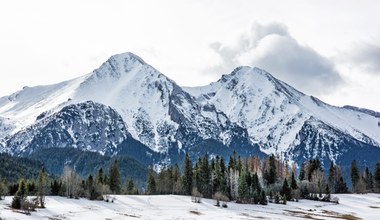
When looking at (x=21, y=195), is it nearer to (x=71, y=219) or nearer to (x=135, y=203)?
(x=71, y=219)

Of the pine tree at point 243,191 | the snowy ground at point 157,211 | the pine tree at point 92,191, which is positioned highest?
the pine tree at point 243,191

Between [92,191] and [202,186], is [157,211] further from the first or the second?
[202,186]

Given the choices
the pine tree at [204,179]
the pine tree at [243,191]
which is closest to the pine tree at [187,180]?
the pine tree at [204,179]

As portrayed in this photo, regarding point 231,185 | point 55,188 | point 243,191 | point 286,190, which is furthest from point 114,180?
point 286,190

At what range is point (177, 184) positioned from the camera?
597 ft

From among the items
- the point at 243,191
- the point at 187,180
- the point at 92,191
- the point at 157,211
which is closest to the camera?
the point at 157,211

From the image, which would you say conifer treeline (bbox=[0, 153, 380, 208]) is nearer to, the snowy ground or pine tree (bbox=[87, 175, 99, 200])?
pine tree (bbox=[87, 175, 99, 200])

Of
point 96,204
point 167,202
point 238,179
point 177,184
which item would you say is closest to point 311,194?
point 238,179

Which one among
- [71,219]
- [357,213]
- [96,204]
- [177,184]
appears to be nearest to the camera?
[71,219]

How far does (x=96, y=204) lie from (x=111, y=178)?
71487 millimetres

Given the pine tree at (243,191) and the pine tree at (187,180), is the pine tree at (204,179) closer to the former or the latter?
the pine tree at (187,180)

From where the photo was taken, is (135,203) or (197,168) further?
(197,168)

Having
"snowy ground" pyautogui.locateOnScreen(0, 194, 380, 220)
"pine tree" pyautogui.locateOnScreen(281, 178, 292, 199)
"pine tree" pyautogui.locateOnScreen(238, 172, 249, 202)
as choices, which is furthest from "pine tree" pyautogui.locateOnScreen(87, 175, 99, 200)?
"pine tree" pyautogui.locateOnScreen(281, 178, 292, 199)

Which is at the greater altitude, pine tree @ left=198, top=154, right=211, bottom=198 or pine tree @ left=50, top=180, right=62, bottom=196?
pine tree @ left=198, top=154, right=211, bottom=198
